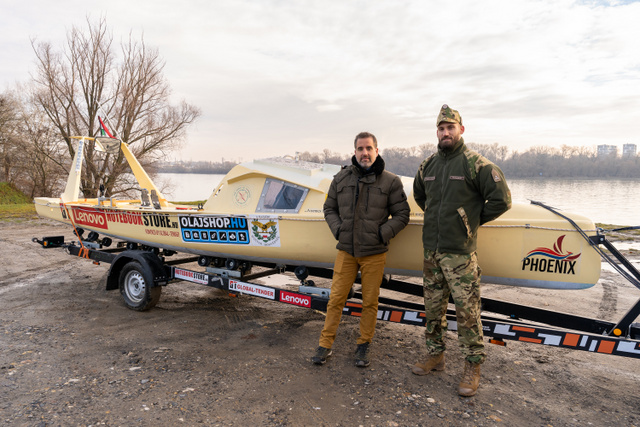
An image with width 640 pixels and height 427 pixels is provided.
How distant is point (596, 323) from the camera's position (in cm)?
365

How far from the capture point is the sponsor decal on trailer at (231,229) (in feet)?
14.9

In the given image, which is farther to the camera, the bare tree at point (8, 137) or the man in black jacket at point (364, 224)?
the bare tree at point (8, 137)

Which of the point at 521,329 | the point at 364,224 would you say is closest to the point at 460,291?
the point at 521,329

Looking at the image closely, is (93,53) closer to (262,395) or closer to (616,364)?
(262,395)

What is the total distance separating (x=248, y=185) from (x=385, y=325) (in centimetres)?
245

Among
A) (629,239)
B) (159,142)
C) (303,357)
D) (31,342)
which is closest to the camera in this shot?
(303,357)

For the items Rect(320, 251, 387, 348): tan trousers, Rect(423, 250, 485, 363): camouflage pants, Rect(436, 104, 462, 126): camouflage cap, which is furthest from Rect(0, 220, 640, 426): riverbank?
Rect(436, 104, 462, 126): camouflage cap

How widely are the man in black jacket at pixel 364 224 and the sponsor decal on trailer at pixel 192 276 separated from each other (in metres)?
1.86

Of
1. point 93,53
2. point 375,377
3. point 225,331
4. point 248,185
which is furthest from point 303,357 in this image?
point 93,53

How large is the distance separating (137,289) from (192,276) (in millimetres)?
1003

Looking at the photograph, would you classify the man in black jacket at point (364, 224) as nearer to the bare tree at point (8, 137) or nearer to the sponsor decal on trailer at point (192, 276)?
the sponsor decal on trailer at point (192, 276)

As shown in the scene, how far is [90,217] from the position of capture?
6336 millimetres

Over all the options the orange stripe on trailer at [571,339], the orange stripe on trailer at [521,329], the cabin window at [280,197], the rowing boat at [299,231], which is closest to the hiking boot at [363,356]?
the rowing boat at [299,231]

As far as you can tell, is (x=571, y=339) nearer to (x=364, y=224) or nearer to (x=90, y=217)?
(x=364, y=224)
